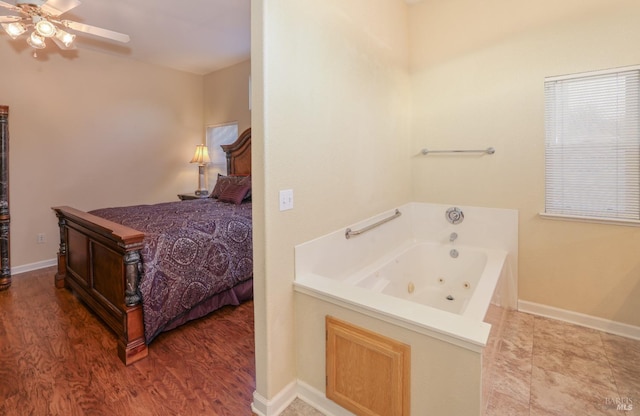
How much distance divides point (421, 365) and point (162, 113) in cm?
517

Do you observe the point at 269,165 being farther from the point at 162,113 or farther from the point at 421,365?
the point at 162,113

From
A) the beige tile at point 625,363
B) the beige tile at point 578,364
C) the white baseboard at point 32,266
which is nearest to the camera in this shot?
the beige tile at point 625,363

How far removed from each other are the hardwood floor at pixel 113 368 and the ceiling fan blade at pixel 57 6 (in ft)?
8.11

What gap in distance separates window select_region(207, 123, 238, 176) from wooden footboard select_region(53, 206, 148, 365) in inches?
101

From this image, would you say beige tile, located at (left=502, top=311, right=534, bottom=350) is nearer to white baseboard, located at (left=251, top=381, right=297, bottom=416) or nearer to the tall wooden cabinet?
white baseboard, located at (left=251, top=381, right=297, bottom=416)

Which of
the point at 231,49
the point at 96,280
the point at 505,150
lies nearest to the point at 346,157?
the point at 505,150

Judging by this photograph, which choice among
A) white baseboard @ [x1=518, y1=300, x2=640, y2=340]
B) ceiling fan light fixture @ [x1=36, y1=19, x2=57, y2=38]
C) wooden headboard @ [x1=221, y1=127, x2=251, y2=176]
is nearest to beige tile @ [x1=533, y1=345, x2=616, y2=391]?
white baseboard @ [x1=518, y1=300, x2=640, y2=340]

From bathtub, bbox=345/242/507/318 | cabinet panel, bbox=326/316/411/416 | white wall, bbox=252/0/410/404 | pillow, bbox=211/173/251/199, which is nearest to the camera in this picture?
cabinet panel, bbox=326/316/411/416

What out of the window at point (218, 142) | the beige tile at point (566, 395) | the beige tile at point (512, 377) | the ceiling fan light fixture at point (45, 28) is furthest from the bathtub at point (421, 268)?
the window at point (218, 142)

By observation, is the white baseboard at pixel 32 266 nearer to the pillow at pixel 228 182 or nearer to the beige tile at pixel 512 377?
the pillow at pixel 228 182

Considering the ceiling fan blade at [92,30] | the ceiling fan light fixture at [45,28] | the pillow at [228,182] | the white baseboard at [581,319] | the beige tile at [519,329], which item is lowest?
the beige tile at [519,329]

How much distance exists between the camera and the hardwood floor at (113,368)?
1729 millimetres

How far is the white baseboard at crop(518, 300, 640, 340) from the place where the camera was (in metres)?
2.33

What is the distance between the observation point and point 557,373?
1.95m
